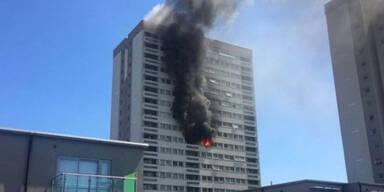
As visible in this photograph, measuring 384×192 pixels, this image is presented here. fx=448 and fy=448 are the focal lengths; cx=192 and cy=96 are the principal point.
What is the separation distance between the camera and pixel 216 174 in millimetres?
88938

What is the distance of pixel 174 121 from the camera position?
286ft

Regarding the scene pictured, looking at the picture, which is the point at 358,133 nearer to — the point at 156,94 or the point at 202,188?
the point at 202,188

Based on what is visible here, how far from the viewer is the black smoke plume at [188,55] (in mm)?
85375

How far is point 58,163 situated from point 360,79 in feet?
217

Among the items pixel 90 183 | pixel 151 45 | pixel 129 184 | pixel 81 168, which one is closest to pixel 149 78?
pixel 151 45

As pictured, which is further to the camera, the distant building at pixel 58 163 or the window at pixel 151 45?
the window at pixel 151 45

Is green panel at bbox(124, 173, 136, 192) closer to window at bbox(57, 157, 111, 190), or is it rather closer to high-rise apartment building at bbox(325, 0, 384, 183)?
window at bbox(57, 157, 111, 190)

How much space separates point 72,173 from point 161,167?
6259cm

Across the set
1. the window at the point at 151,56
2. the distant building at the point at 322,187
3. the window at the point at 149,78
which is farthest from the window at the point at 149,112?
the distant building at the point at 322,187

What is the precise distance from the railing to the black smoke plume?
213ft

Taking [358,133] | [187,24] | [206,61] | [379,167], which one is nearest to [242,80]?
[206,61]

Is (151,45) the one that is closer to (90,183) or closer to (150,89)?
(150,89)

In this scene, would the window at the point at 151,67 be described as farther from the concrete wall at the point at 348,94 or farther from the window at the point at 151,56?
the concrete wall at the point at 348,94

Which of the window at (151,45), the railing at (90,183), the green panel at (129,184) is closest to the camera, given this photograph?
the railing at (90,183)
